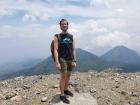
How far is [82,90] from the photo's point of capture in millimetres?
20000

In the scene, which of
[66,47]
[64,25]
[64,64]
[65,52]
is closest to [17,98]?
[64,64]

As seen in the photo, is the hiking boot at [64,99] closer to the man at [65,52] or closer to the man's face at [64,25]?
the man at [65,52]

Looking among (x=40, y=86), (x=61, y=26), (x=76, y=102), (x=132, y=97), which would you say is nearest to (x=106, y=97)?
(x=132, y=97)

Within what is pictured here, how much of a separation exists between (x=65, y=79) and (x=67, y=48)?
1537 millimetres

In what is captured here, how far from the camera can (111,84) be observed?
69.4 ft

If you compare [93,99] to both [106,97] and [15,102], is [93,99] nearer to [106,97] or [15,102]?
[106,97]

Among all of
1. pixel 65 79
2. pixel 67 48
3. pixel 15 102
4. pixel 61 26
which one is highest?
pixel 61 26

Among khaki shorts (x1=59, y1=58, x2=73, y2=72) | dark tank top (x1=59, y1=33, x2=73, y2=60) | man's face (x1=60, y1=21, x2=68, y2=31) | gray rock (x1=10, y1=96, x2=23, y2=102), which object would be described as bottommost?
gray rock (x1=10, y1=96, x2=23, y2=102)

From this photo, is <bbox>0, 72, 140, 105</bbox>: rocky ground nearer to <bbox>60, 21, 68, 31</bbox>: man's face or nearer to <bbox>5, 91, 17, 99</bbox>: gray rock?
<bbox>5, 91, 17, 99</bbox>: gray rock

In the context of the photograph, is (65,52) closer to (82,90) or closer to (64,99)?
(64,99)

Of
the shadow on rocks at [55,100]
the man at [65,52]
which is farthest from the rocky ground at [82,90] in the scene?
the man at [65,52]

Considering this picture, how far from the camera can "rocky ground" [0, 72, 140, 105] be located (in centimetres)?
1912

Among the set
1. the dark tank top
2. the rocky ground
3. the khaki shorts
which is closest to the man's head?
the dark tank top

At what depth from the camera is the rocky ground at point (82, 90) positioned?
19.1m
